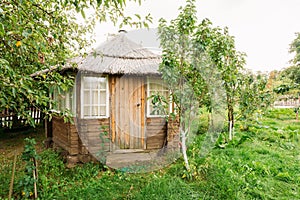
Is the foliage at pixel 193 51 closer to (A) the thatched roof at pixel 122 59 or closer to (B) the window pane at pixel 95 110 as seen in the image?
(A) the thatched roof at pixel 122 59

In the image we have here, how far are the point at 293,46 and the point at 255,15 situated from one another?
11.4 m

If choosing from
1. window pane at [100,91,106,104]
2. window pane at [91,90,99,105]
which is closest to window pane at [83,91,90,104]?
window pane at [91,90,99,105]

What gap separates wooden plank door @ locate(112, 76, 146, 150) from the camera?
504cm

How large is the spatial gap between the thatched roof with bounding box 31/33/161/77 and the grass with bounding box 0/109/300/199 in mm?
2275

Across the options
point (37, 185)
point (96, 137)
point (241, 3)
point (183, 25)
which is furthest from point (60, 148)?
point (241, 3)

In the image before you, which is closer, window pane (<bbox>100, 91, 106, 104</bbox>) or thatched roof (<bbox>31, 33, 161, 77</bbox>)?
thatched roof (<bbox>31, 33, 161, 77</bbox>)

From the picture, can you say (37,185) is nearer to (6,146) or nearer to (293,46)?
(6,146)

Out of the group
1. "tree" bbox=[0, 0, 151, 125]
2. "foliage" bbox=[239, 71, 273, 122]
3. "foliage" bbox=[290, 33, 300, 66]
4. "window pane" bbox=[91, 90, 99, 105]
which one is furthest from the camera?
"foliage" bbox=[290, 33, 300, 66]

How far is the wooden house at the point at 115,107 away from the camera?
4.66 metres

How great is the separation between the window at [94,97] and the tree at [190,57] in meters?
1.84

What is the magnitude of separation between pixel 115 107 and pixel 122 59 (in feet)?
4.25

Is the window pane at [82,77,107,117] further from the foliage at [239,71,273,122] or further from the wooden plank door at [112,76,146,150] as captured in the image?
the foliage at [239,71,273,122]

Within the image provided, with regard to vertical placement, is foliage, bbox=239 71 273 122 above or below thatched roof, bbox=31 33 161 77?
below

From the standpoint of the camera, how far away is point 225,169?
12.9 ft
